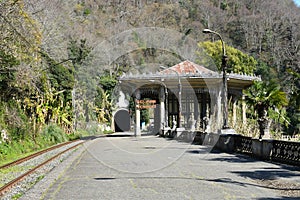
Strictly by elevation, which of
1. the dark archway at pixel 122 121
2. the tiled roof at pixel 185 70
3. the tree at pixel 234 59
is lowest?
the dark archway at pixel 122 121

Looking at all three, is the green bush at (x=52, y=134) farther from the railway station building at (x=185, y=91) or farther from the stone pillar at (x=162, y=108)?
the stone pillar at (x=162, y=108)

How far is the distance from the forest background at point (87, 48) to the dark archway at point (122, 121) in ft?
16.1

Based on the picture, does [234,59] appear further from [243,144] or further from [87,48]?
[243,144]

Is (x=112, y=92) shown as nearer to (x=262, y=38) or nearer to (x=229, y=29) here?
(x=262, y=38)

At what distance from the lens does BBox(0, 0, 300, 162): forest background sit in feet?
72.7

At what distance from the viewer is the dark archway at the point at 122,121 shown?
226 feet

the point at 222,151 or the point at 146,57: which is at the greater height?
the point at 146,57

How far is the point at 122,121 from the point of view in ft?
234

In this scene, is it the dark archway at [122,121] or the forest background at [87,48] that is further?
the dark archway at [122,121]

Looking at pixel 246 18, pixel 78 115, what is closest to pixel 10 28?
pixel 78 115

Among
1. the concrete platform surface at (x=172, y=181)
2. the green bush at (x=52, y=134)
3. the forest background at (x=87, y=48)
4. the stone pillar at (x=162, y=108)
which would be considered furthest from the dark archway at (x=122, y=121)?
the concrete platform surface at (x=172, y=181)

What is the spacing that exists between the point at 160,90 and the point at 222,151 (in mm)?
23491

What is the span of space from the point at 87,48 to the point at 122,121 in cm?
1535

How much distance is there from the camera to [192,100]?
44.8 meters
